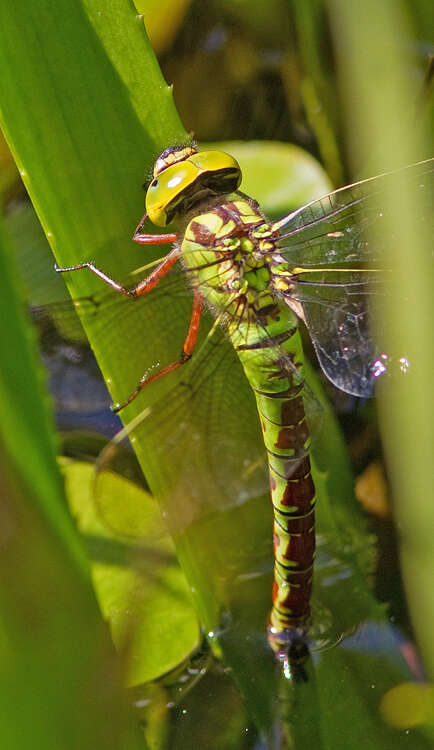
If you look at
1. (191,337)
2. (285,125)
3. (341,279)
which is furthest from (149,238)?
(285,125)

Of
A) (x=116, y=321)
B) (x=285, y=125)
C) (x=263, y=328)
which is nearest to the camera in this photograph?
(x=116, y=321)

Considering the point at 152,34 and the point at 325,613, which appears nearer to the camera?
the point at 325,613

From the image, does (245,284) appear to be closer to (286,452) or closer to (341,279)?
(341,279)

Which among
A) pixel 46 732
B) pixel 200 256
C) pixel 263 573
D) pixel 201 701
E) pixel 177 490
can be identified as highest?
pixel 200 256

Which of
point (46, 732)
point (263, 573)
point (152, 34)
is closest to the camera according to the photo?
point (46, 732)

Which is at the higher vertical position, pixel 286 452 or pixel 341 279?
pixel 341 279

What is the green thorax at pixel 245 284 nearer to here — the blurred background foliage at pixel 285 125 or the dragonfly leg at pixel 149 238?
the dragonfly leg at pixel 149 238

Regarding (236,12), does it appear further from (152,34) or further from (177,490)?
(177,490)

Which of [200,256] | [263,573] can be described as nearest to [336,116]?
[200,256]

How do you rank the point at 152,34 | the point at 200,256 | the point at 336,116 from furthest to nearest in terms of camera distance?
1. the point at 336,116
2. the point at 152,34
3. the point at 200,256
